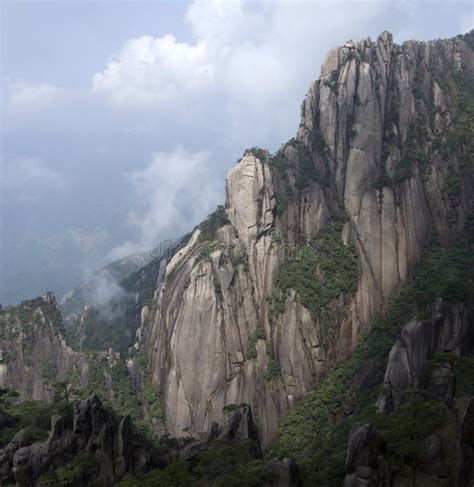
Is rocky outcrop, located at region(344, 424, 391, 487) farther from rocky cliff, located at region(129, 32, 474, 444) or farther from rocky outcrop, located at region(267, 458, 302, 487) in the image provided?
rocky cliff, located at region(129, 32, 474, 444)

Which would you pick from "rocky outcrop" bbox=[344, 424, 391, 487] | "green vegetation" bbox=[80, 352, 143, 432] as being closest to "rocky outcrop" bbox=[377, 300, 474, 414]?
"rocky outcrop" bbox=[344, 424, 391, 487]

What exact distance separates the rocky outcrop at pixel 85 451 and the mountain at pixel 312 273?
1799 centimetres

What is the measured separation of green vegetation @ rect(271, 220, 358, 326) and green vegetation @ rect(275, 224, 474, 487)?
5.22m

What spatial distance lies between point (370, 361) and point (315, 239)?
16446mm

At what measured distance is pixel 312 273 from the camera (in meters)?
61.9

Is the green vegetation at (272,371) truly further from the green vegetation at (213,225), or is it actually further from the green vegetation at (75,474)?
the green vegetation at (75,474)

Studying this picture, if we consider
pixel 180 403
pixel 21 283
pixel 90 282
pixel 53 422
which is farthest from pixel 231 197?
pixel 21 283

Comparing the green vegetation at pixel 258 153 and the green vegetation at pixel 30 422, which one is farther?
the green vegetation at pixel 258 153

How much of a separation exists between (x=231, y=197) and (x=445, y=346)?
29073 millimetres

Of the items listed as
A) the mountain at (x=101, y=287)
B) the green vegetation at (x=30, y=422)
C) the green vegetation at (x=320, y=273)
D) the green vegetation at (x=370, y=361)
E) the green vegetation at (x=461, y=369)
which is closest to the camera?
the green vegetation at (x=461, y=369)

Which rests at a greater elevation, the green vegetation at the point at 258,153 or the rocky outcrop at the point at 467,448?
the green vegetation at the point at 258,153

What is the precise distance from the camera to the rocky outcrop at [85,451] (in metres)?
31.0

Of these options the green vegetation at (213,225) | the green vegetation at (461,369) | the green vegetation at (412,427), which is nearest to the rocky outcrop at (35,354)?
the green vegetation at (213,225)

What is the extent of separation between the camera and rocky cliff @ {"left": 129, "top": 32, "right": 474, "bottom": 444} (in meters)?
59.0
